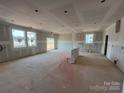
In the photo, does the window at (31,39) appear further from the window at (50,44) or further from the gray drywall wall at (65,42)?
the gray drywall wall at (65,42)

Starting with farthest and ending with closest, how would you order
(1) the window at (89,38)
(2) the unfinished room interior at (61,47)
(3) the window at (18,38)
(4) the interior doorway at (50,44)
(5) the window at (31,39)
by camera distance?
1. (4) the interior doorway at (50,44)
2. (1) the window at (89,38)
3. (5) the window at (31,39)
4. (3) the window at (18,38)
5. (2) the unfinished room interior at (61,47)

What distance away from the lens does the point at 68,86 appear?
2.26 metres

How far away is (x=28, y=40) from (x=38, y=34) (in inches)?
63.0

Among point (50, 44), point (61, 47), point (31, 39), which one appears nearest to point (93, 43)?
point (61, 47)

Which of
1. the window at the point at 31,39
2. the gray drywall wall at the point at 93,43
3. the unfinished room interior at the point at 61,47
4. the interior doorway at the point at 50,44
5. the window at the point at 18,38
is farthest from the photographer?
the interior doorway at the point at 50,44

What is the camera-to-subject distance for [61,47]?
1234 centimetres

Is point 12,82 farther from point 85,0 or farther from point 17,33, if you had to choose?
point 17,33

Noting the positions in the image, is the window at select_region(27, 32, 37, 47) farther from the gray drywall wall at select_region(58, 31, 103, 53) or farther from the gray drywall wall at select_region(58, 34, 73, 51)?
the gray drywall wall at select_region(58, 31, 103, 53)

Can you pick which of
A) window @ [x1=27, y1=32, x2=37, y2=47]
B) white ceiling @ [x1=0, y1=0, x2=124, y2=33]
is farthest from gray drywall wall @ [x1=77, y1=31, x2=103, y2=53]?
window @ [x1=27, y1=32, x2=37, y2=47]

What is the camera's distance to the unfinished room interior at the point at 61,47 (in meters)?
2.32

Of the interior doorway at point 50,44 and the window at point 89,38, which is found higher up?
the window at point 89,38

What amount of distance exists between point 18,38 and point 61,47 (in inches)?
290

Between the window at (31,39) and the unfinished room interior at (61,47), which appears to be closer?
the unfinished room interior at (61,47)

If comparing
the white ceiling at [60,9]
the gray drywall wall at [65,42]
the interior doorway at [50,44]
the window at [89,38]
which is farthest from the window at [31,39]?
the window at [89,38]
